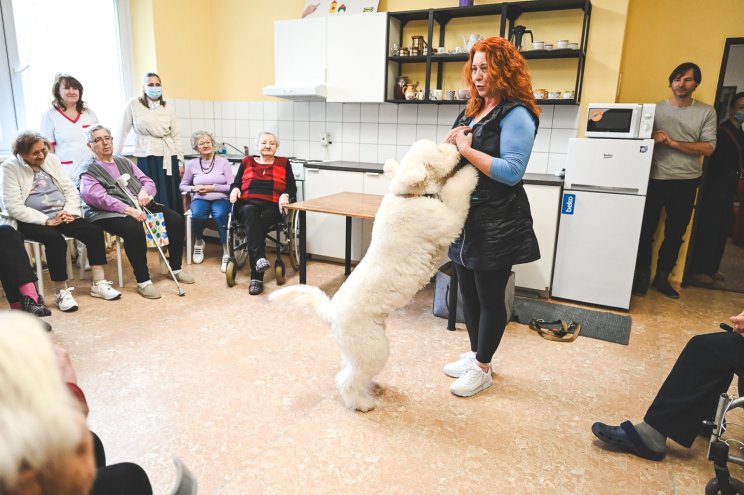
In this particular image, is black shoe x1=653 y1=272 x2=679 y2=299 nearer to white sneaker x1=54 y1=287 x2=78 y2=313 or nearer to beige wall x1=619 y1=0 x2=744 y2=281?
beige wall x1=619 y1=0 x2=744 y2=281

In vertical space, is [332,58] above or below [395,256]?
above

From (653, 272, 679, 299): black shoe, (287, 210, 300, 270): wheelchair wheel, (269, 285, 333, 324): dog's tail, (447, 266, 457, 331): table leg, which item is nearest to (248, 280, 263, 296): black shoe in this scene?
(287, 210, 300, 270): wheelchair wheel

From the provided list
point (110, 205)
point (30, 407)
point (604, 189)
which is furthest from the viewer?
→ point (110, 205)

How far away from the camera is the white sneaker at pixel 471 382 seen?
221 centimetres

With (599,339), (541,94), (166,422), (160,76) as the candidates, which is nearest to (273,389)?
(166,422)

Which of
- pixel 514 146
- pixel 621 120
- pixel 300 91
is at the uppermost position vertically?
pixel 300 91

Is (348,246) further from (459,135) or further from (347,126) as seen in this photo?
(459,135)

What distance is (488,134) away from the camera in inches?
73.7

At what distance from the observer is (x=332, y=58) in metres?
4.27

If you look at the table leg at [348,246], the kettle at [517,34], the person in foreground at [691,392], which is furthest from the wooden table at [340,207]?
the person in foreground at [691,392]

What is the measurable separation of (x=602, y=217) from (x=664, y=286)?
36.3 inches

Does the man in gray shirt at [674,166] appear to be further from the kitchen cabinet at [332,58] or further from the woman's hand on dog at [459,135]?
the woman's hand on dog at [459,135]

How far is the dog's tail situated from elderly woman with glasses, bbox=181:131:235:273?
211cm

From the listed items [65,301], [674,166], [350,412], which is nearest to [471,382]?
[350,412]
